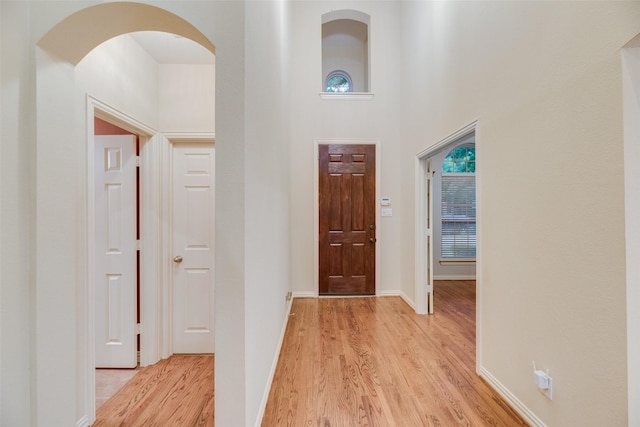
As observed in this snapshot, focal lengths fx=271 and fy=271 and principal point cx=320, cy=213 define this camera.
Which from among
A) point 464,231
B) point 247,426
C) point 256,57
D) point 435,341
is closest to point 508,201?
point 435,341

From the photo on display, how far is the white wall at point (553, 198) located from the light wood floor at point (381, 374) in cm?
32

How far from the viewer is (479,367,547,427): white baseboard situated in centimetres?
162

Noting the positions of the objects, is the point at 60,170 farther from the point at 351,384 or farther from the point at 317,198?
the point at 317,198

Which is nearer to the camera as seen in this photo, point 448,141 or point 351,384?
point 351,384

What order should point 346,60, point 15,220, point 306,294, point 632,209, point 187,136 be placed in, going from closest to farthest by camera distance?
point 632,209, point 15,220, point 187,136, point 306,294, point 346,60

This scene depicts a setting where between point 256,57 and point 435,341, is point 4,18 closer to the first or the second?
point 256,57

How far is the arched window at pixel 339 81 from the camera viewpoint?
615 cm

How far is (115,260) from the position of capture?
233cm

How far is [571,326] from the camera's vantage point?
4.59 feet

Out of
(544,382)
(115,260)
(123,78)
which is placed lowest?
(544,382)

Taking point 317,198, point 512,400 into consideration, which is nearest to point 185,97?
point 317,198

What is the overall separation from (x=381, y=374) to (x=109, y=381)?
2205 mm

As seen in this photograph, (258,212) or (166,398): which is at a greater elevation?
(258,212)

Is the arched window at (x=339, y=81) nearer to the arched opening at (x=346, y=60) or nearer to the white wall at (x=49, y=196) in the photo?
the arched opening at (x=346, y=60)
